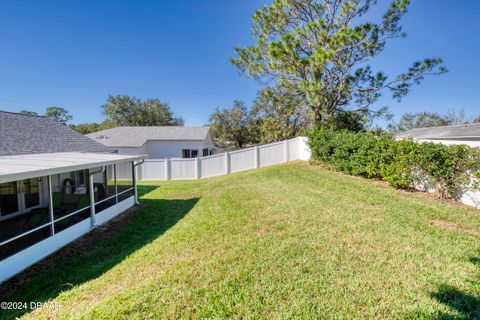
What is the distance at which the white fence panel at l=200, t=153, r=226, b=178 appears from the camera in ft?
54.3

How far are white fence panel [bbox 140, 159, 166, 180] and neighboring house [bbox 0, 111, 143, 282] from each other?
299 centimetres

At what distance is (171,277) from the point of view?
12.4ft

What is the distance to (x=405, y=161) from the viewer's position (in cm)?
854

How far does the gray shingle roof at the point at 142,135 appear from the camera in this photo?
945 inches

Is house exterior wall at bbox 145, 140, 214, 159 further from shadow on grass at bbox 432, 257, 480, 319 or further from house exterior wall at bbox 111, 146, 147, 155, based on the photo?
shadow on grass at bbox 432, 257, 480, 319

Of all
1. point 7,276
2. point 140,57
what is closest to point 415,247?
point 7,276

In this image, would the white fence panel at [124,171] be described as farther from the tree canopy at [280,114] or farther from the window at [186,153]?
the tree canopy at [280,114]

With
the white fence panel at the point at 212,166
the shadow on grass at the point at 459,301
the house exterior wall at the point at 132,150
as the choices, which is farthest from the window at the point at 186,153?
the shadow on grass at the point at 459,301

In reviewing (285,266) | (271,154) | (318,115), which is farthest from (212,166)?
(285,266)

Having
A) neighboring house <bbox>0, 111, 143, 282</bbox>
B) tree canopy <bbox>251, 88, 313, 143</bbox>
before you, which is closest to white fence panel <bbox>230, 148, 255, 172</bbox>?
tree canopy <bbox>251, 88, 313, 143</bbox>

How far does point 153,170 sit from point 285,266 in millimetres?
14256

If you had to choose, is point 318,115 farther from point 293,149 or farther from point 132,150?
point 132,150

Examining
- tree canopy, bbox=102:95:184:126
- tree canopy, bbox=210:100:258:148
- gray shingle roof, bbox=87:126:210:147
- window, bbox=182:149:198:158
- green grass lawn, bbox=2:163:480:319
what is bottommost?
green grass lawn, bbox=2:163:480:319

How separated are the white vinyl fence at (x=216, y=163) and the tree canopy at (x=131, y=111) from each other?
28.1 m
